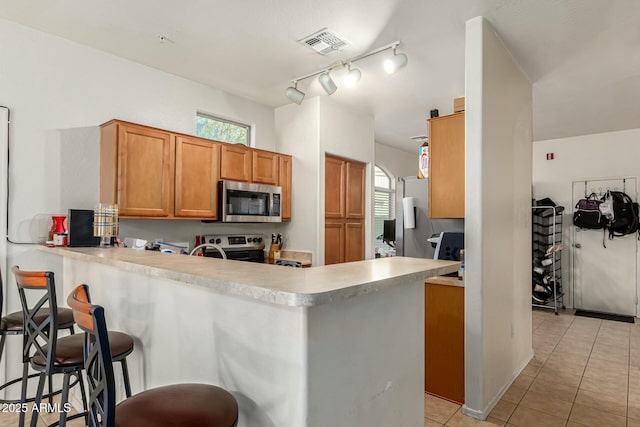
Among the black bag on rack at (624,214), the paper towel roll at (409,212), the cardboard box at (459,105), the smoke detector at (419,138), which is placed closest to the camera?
the cardboard box at (459,105)

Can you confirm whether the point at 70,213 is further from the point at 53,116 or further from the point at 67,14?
the point at 67,14

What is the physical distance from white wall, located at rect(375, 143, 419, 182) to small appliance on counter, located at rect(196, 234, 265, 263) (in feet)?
10.7

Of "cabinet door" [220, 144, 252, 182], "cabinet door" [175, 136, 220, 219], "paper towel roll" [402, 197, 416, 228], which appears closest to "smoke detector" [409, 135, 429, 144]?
"paper towel roll" [402, 197, 416, 228]

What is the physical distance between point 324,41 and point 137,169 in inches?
73.6

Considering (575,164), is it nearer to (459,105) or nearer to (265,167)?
(459,105)

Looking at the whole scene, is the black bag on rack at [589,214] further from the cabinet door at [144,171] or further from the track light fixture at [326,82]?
the cabinet door at [144,171]

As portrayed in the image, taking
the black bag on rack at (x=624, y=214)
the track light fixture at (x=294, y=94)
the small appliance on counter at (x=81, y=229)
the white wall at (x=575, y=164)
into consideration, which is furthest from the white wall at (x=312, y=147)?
the black bag on rack at (x=624, y=214)

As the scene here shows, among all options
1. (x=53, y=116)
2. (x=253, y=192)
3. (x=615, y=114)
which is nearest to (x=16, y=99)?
(x=53, y=116)

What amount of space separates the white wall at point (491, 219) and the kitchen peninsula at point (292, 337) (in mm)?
922

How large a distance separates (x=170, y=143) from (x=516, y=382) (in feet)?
12.0

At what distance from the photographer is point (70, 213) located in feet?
8.29

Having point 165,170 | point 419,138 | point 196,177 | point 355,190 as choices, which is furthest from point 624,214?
point 165,170

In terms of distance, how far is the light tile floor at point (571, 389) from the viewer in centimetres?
250

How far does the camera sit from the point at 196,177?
352cm
